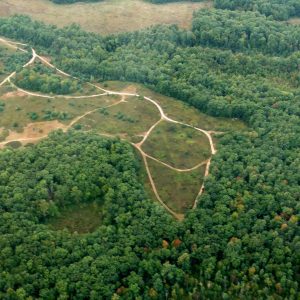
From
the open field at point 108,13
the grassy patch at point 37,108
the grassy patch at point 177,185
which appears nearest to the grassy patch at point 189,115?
the grassy patch at point 37,108

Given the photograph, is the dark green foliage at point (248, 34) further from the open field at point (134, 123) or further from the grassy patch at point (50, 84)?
the grassy patch at point (50, 84)

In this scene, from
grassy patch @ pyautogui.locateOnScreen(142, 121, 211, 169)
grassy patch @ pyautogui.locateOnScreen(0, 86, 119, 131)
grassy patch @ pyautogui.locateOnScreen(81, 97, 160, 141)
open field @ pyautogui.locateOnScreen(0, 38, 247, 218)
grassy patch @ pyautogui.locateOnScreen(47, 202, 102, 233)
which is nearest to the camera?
grassy patch @ pyautogui.locateOnScreen(47, 202, 102, 233)

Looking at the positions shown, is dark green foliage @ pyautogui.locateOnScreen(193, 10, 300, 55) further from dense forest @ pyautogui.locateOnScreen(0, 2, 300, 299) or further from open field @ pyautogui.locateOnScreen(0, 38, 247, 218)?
open field @ pyautogui.locateOnScreen(0, 38, 247, 218)

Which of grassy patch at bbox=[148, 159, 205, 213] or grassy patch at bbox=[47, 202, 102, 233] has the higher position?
grassy patch at bbox=[148, 159, 205, 213]

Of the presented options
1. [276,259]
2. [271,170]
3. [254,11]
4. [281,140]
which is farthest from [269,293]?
[254,11]

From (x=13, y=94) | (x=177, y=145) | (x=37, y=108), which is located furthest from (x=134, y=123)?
(x=13, y=94)

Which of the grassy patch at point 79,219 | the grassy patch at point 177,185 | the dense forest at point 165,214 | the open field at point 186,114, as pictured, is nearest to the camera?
the dense forest at point 165,214

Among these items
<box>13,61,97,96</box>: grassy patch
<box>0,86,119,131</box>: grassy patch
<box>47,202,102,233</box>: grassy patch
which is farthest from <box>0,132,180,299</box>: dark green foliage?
<box>13,61,97,96</box>: grassy patch
